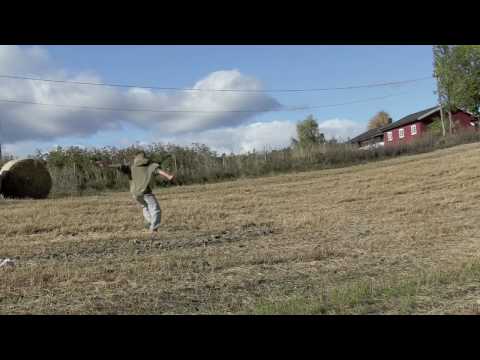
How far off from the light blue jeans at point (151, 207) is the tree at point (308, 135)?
133 inches

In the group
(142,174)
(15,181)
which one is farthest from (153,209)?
(15,181)

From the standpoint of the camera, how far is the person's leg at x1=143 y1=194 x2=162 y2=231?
7.11m

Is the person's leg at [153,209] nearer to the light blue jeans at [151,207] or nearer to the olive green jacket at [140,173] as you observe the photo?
the light blue jeans at [151,207]

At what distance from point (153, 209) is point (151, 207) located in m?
0.06

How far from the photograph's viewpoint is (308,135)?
405 inches

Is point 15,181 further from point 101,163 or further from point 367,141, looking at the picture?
point 367,141

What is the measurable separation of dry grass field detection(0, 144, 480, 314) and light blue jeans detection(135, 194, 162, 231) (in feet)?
1.15

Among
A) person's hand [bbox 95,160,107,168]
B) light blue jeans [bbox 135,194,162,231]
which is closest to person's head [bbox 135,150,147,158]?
person's hand [bbox 95,160,107,168]

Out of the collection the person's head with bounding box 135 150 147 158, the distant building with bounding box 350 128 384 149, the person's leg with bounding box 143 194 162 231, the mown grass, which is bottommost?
the mown grass

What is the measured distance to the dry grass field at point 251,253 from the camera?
4395 millimetres

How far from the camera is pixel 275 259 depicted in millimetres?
6566

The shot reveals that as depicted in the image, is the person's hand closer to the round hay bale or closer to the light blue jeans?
the light blue jeans
